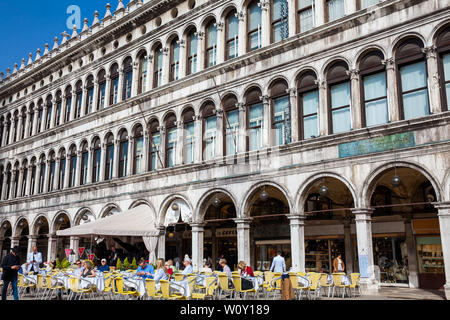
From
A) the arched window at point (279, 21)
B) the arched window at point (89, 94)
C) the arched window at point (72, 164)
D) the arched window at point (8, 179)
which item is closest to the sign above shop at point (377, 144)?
the arched window at point (279, 21)

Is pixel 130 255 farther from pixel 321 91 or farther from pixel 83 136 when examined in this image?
pixel 321 91

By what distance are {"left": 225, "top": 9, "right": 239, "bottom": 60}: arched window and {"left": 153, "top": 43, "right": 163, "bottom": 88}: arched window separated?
473 centimetres

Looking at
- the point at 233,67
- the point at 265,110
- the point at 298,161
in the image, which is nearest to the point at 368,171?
the point at 298,161

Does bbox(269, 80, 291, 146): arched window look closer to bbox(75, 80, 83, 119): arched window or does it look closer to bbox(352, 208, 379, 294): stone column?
bbox(352, 208, 379, 294): stone column

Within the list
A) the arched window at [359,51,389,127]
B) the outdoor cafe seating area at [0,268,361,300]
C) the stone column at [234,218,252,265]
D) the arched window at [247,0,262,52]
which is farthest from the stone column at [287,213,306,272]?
the arched window at [247,0,262,52]

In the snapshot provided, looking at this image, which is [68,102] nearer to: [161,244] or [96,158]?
[96,158]

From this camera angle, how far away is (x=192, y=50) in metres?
23.0

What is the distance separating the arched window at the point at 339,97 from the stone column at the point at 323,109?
0.20 metres

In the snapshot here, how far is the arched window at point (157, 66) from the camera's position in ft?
80.3

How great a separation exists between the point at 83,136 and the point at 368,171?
1855cm

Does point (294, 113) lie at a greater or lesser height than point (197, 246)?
greater

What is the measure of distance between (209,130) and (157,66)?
5.95 meters

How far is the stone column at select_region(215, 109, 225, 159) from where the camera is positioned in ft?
66.0

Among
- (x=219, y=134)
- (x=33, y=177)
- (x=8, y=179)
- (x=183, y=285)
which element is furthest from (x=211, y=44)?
(x=8, y=179)
